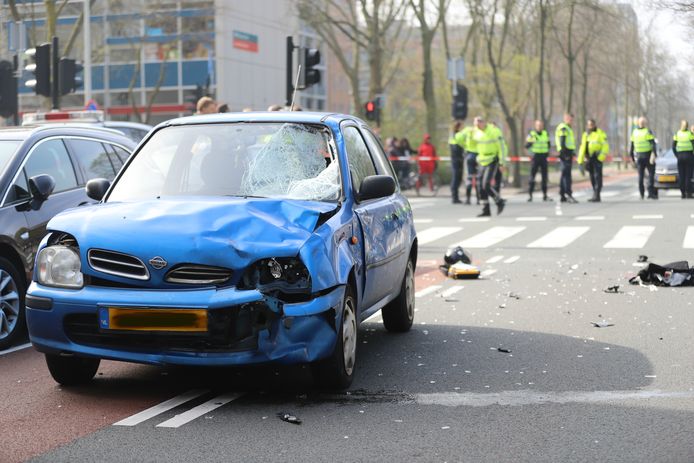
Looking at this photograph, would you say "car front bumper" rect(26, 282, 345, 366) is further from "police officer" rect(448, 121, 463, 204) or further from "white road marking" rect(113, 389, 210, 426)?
"police officer" rect(448, 121, 463, 204)

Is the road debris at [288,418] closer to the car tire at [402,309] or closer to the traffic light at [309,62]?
the car tire at [402,309]

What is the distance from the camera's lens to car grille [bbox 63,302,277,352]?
5.94 meters

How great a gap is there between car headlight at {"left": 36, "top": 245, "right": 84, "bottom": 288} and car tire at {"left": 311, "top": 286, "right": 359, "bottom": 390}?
4.54ft

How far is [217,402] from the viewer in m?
6.32

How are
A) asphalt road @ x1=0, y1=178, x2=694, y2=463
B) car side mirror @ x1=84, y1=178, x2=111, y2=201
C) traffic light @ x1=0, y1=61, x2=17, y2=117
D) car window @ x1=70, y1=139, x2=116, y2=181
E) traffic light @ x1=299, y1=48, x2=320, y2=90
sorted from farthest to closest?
1. traffic light @ x1=0, y1=61, x2=17, y2=117
2. traffic light @ x1=299, y1=48, x2=320, y2=90
3. car window @ x1=70, y1=139, x2=116, y2=181
4. car side mirror @ x1=84, y1=178, x2=111, y2=201
5. asphalt road @ x1=0, y1=178, x2=694, y2=463

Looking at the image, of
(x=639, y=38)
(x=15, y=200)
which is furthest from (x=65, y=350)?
(x=639, y=38)

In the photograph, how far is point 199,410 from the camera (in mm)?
6117

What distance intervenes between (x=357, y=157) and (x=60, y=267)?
7.66ft

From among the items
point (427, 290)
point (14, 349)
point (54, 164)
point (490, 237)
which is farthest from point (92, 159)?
point (490, 237)

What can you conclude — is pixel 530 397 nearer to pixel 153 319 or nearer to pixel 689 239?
pixel 153 319

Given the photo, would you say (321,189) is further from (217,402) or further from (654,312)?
(654,312)

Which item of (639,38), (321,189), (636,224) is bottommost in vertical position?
(636,224)

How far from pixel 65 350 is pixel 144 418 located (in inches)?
25.7

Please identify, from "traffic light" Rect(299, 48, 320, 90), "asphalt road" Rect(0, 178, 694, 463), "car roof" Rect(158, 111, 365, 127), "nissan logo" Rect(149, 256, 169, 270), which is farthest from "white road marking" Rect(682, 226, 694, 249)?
"nissan logo" Rect(149, 256, 169, 270)
